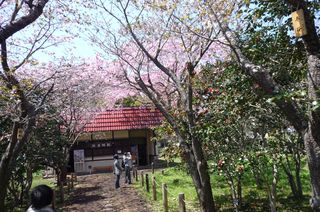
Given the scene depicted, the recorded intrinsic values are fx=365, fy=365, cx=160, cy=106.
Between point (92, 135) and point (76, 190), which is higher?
point (92, 135)

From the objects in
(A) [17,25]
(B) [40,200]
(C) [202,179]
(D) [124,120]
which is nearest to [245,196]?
(C) [202,179]

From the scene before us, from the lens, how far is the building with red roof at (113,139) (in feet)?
94.1

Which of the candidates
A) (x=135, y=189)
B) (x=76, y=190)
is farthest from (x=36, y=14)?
(x=76, y=190)

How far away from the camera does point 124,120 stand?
29.0 meters

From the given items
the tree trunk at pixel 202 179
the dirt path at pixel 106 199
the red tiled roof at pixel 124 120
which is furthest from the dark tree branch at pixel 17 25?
the red tiled roof at pixel 124 120

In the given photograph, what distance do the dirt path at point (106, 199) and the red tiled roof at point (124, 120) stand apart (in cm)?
799

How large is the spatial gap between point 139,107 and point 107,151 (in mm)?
4452

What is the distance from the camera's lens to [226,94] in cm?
759

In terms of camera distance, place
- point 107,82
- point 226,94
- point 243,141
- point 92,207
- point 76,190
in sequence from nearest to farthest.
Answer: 1. point 226,94
2. point 243,141
3. point 92,207
4. point 76,190
5. point 107,82

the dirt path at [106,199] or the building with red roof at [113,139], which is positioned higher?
the building with red roof at [113,139]

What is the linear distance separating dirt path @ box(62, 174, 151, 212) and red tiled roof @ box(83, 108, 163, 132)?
7987mm

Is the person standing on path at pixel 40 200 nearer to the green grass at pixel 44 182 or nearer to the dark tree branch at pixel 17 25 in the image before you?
the dark tree branch at pixel 17 25

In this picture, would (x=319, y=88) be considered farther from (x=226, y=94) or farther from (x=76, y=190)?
(x=76, y=190)

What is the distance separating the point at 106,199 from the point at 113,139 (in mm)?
13628
